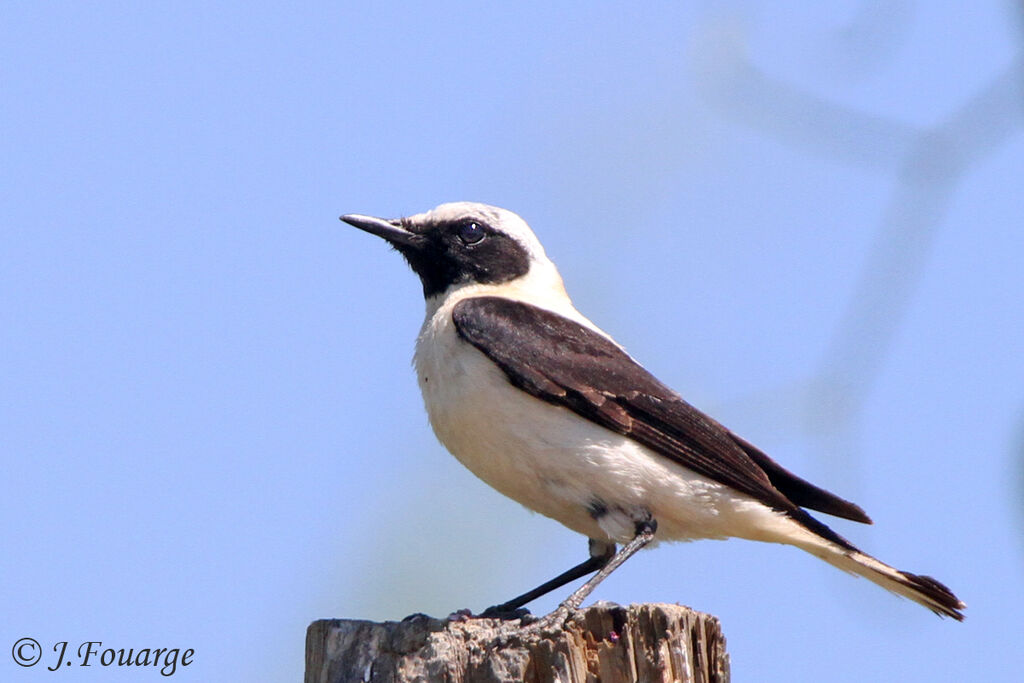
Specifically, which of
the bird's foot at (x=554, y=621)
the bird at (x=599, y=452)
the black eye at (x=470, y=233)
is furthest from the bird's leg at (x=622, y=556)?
the black eye at (x=470, y=233)

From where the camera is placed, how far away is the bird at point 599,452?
5691 millimetres

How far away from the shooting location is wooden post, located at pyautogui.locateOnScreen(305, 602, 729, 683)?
4227mm

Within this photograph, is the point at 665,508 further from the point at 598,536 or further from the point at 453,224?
the point at 453,224

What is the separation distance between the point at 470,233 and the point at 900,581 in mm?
3002

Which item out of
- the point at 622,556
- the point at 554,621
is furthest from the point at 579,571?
the point at 554,621

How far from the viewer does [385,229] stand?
276 inches

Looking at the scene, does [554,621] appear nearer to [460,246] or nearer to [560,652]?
[560,652]

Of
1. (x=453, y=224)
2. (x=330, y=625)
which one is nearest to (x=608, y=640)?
(x=330, y=625)

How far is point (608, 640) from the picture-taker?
4.28 m

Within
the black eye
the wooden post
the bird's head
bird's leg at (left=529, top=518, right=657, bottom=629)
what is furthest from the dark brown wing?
the wooden post

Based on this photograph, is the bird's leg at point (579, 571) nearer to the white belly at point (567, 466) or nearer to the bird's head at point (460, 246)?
the white belly at point (567, 466)

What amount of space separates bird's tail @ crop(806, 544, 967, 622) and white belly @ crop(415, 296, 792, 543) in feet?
1.27

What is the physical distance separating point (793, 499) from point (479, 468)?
5.41ft

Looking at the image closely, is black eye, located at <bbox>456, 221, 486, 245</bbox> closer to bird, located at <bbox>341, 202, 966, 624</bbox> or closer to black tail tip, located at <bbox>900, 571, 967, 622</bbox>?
bird, located at <bbox>341, 202, 966, 624</bbox>
